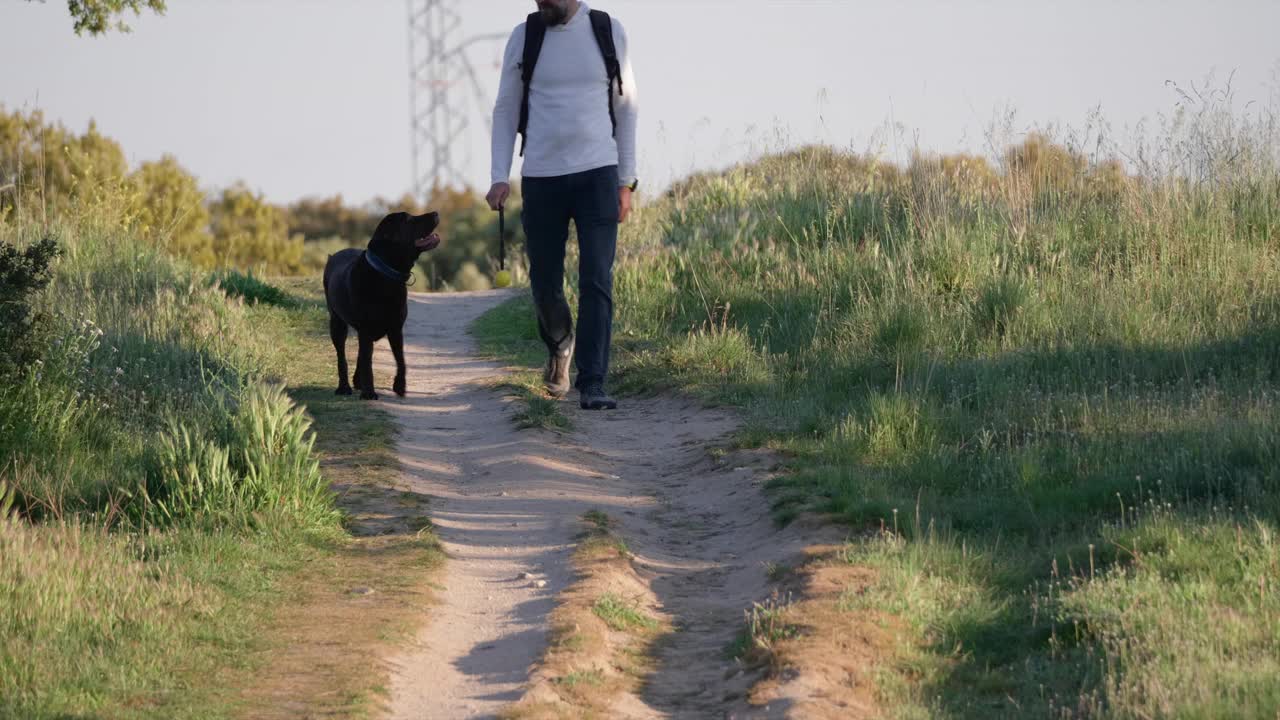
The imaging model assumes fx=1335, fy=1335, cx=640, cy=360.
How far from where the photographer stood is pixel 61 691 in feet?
14.0

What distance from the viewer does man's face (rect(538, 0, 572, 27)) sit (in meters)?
8.22

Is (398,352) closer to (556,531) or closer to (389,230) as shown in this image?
(389,230)

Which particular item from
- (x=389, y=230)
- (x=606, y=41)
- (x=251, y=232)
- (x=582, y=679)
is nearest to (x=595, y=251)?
(x=606, y=41)

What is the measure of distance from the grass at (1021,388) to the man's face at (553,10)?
110 inches

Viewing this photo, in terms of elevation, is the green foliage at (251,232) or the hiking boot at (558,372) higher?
the green foliage at (251,232)

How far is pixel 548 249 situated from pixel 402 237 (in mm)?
1015

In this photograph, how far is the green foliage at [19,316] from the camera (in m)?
7.48

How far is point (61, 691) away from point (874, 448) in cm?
432

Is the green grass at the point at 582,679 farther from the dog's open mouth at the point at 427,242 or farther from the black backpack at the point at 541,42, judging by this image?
the black backpack at the point at 541,42

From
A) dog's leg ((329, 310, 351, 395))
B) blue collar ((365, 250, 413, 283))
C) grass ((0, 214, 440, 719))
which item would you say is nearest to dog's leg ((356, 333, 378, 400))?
dog's leg ((329, 310, 351, 395))

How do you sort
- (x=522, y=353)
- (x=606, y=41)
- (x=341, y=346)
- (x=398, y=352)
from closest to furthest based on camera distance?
(x=606, y=41), (x=398, y=352), (x=341, y=346), (x=522, y=353)

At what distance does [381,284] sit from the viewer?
29.6 ft

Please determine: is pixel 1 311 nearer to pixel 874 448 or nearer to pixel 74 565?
pixel 74 565

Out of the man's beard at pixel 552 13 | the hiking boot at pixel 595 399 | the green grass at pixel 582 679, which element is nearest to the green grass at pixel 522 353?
the hiking boot at pixel 595 399
